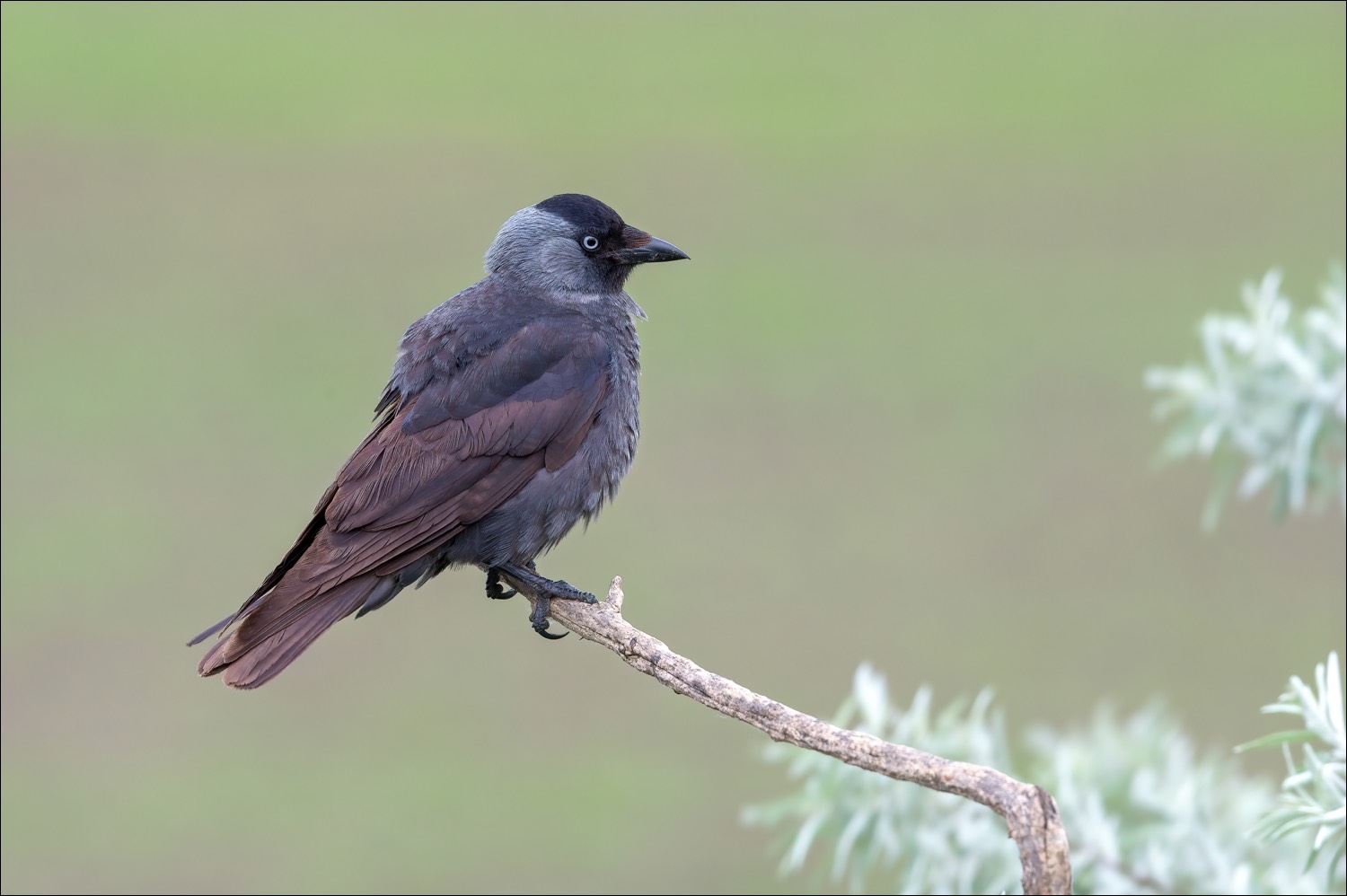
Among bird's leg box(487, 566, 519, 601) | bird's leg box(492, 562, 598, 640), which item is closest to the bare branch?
bird's leg box(492, 562, 598, 640)

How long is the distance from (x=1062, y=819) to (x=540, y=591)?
1.62 m

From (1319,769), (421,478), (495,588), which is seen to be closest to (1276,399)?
(1319,769)

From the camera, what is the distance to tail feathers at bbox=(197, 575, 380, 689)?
352 cm

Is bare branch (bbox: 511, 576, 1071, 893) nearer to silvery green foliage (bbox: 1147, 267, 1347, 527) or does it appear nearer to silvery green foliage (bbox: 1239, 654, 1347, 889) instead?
silvery green foliage (bbox: 1239, 654, 1347, 889)

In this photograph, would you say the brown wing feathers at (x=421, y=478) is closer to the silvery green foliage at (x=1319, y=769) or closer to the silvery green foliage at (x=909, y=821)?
the silvery green foliage at (x=909, y=821)

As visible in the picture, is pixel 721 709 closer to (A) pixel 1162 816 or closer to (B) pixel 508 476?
(A) pixel 1162 816

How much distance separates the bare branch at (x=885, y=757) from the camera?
6.32 ft

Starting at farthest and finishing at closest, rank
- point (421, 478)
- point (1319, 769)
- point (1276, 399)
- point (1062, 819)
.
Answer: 1. point (421, 478)
2. point (1276, 399)
3. point (1062, 819)
4. point (1319, 769)

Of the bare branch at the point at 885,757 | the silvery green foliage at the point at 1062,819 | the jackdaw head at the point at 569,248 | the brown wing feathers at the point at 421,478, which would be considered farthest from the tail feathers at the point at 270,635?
the jackdaw head at the point at 569,248

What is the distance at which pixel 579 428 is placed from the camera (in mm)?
4262

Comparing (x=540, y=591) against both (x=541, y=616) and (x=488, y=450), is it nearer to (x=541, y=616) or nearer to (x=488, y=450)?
(x=541, y=616)

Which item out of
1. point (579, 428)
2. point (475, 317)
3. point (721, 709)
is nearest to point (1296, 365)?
point (721, 709)

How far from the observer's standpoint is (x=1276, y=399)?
10.9 feet

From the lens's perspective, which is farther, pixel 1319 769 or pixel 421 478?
pixel 421 478
